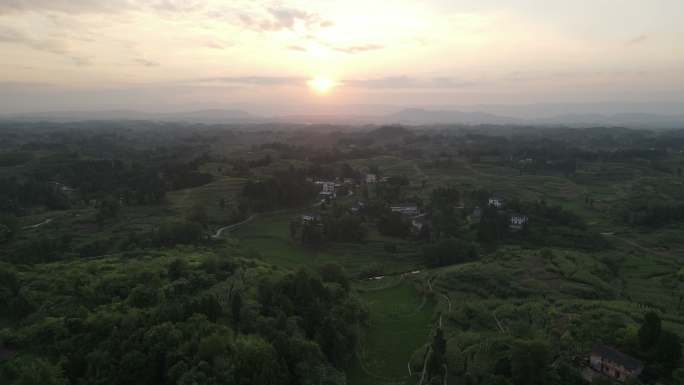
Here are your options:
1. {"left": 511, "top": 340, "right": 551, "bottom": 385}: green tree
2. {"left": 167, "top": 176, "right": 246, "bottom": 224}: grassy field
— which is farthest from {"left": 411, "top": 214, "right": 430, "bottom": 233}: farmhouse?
{"left": 511, "top": 340, "right": 551, "bottom": 385}: green tree

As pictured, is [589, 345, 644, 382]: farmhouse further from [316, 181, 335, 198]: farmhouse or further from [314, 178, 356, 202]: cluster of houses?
[316, 181, 335, 198]: farmhouse

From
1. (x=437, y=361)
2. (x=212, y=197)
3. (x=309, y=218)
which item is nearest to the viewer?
(x=437, y=361)

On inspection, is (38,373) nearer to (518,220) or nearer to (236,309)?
(236,309)

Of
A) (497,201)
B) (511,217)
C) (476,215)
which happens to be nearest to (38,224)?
(476,215)

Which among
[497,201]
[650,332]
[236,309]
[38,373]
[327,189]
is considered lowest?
[327,189]

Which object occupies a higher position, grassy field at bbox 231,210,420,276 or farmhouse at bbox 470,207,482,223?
farmhouse at bbox 470,207,482,223

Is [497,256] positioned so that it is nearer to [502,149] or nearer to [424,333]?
[424,333]

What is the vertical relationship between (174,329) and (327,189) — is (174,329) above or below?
above
